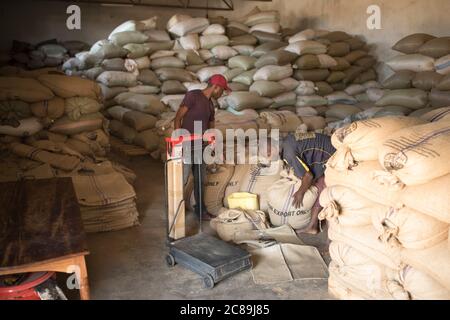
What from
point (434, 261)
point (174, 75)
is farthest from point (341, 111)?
point (434, 261)

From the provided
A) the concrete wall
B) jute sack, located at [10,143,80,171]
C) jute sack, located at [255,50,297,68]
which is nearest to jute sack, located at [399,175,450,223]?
jute sack, located at [10,143,80,171]

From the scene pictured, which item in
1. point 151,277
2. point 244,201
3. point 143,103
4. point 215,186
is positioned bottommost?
point 151,277

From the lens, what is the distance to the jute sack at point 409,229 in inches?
85.8

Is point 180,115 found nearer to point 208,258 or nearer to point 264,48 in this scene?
point 208,258

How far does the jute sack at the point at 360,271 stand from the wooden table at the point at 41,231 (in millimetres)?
1455

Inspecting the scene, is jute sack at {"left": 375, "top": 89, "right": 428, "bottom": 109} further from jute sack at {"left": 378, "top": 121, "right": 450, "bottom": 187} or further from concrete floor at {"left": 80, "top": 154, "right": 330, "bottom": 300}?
jute sack at {"left": 378, "top": 121, "right": 450, "bottom": 187}

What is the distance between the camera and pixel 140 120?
6.18 meters

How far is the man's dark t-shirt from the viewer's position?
3.99m

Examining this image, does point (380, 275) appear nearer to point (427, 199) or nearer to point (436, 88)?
point (427, 199)

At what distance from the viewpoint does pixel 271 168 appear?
13.6 ft

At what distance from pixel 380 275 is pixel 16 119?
348cm

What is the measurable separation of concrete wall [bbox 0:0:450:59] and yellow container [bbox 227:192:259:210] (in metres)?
3.72

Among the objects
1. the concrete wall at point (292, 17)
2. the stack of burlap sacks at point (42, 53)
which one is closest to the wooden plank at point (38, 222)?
the concrete wall at point (292, 17)

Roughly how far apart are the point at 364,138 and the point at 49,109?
3.21 metres
